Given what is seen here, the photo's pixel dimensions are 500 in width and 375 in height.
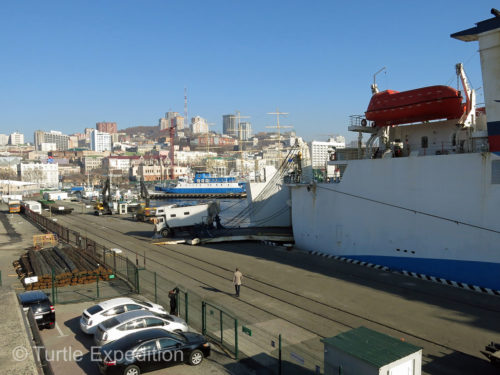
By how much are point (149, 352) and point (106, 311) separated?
3249 millimetres

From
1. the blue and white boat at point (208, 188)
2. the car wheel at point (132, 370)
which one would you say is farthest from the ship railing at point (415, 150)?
the blue and white boat at point (208, 188)

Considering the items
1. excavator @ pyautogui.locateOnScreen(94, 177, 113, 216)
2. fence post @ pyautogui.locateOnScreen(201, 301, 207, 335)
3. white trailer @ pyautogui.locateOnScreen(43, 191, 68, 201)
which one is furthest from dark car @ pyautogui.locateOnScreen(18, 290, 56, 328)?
white trailer @ pyautogui.locateOnScreen(43, 191, 68, 201)

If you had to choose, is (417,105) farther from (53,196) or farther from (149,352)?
(53,196)

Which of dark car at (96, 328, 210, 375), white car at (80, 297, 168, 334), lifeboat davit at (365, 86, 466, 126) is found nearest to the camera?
dark car at (96, 328, 210, 375)

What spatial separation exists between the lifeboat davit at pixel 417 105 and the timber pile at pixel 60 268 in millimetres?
13748

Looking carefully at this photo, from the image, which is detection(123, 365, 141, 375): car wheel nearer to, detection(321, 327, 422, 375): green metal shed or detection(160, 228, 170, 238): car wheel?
detection(321, 327, 422, 375): green metal shed

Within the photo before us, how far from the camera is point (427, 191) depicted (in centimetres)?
1557

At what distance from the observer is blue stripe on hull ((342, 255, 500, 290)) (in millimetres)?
13677

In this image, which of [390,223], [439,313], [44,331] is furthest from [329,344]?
[390,223]

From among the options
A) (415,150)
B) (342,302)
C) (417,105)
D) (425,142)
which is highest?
(417,105)

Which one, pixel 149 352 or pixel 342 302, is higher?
pixel 149 352

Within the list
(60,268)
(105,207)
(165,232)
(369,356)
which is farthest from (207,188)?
(369,356)

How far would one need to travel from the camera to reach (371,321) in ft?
39.2

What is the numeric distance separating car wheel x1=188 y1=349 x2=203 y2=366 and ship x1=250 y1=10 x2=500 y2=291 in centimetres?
1011
